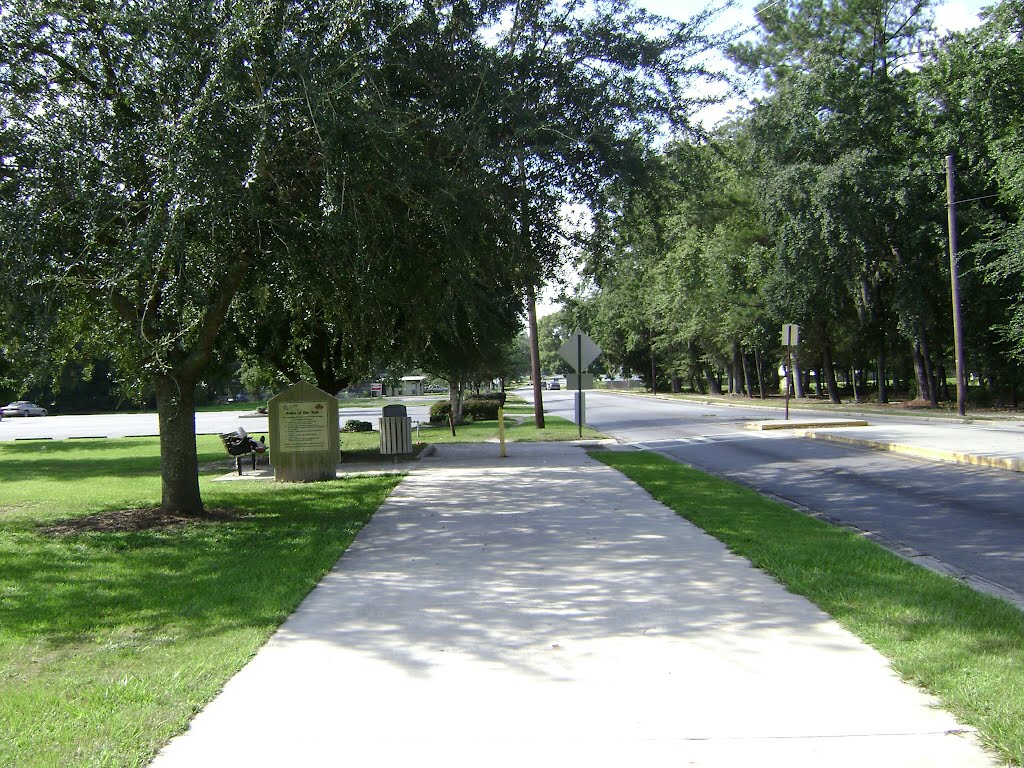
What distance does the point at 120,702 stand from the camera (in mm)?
4395

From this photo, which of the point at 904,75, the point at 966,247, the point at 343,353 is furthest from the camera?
the point at 904,75

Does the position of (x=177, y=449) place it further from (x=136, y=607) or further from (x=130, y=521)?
(x=136, y=607)

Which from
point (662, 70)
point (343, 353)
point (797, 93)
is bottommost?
point (343, 353)

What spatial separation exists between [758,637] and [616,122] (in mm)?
8279

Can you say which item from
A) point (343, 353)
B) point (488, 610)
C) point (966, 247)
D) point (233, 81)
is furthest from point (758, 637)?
point (966, 247)

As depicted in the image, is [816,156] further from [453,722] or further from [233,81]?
[453,722]

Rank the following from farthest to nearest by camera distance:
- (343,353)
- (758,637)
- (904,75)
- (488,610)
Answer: (904,75), (343,353), (488,610), (758,637)

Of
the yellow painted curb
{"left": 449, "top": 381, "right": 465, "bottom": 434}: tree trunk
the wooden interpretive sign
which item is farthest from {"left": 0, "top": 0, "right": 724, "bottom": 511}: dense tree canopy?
{"left": 449, "top": 381, "right": 465, "bottom": 434}: tree trunk

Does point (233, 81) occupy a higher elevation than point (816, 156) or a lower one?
lower

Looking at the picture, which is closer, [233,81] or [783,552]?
[783,552]

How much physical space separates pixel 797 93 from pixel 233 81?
30.1 m

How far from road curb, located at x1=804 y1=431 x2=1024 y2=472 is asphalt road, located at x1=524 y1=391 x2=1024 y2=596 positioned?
11.6 inches

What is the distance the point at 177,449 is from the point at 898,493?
9804 mm

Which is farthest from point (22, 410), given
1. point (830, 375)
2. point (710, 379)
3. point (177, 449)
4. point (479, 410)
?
point (177, 449)
